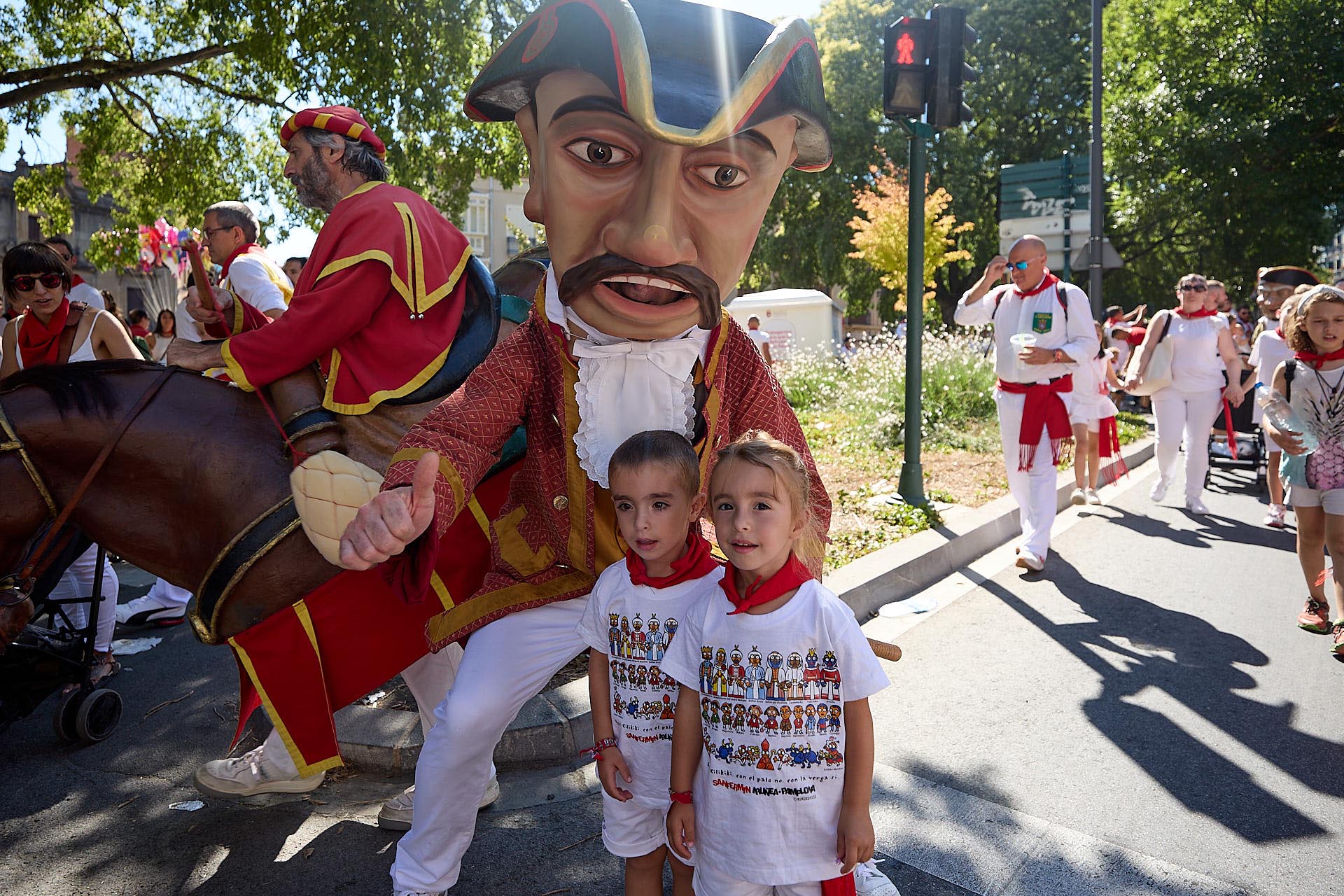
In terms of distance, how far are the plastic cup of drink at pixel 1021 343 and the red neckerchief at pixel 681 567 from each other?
13.6 ft

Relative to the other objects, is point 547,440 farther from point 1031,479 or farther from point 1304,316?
point 1031,479

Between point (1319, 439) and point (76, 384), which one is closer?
point (76, 384)

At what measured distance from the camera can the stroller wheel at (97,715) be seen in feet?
12.2

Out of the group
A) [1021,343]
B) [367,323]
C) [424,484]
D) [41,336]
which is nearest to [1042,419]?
[1021,343]

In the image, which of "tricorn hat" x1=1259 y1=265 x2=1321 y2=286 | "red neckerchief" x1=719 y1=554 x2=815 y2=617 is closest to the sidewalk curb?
"red neckerchief" x1=719 y1=554 x2=815 y2=617

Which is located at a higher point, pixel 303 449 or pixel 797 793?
pixel 303 449

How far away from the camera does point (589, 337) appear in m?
2.25

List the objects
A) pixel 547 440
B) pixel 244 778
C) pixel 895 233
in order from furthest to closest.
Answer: pixel 895 233 < pixel 244 778 < pixel 547 440

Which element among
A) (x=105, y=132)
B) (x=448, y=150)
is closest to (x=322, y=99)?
(x=448, y=150)

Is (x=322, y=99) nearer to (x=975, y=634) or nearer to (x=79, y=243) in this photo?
(x=975, y=634)

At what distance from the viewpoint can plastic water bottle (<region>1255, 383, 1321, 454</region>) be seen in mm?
4555

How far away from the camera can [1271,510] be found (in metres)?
7.29

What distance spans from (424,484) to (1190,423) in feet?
24.8

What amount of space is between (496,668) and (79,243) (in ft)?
89.4
